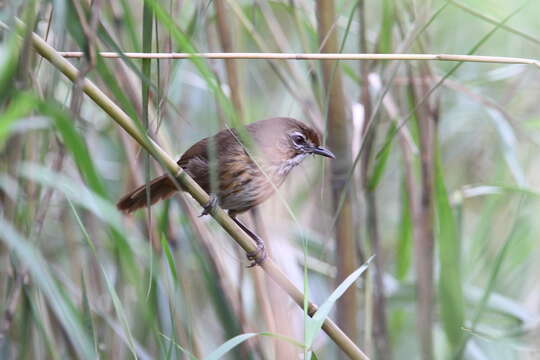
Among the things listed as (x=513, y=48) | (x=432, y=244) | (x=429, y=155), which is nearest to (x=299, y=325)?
(x=432, y=244)

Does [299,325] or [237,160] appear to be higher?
[237,160]

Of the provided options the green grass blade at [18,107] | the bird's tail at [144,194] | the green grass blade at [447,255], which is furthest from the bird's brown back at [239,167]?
the green grass blade at [18,107]

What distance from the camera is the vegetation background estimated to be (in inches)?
67.8

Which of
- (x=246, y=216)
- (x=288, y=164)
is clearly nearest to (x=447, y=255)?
(x=288, y=164)

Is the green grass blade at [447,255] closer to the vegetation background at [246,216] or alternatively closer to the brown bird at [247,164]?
the vegetation background at [246,216]

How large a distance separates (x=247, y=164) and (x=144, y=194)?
1.30 ft

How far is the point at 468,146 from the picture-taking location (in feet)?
11.6

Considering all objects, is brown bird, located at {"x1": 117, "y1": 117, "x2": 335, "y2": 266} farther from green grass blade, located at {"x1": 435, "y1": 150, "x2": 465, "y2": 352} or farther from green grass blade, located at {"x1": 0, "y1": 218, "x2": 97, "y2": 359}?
green grass blade, located at {"x1": 0, "y1": 218, "x2": 97, "y2": 359}

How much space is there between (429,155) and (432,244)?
0.92 ft

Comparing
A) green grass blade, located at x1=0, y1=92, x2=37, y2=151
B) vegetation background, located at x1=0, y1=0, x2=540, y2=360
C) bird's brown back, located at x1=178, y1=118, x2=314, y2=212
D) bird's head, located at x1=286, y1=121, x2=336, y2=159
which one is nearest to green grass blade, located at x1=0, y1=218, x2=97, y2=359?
vegetation background, located at x1=0, y1=0, x2=540, y2=360

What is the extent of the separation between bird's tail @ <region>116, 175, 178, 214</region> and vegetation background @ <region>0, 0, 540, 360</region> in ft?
0.22

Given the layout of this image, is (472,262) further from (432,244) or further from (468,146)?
(468,146)

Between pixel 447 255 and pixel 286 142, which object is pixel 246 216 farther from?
pixel 447 255

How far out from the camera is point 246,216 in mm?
3078
